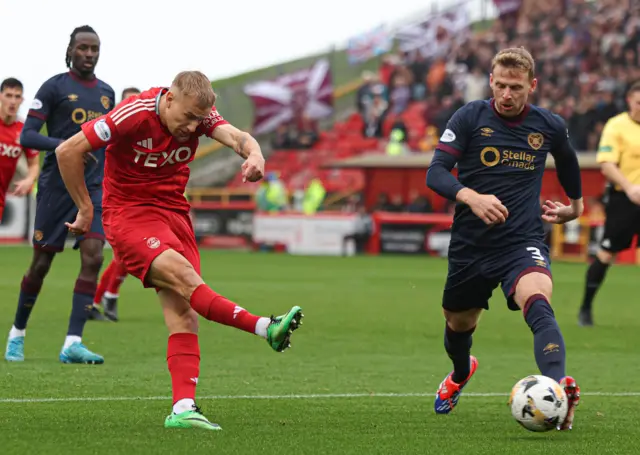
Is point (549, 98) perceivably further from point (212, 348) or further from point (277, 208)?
point (212, 348)

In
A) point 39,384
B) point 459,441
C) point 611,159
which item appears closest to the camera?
point 459,441

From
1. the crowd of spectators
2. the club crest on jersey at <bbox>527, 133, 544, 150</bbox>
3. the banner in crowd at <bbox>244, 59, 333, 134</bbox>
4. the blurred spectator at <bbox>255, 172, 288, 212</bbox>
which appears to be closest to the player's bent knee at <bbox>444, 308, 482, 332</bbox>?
the club crest on jersey at <bbox>527, 133, 544, 150</bbox>

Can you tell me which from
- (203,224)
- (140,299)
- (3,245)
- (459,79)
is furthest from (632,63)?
(140,299)

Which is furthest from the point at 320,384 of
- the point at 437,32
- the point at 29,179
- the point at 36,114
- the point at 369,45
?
the point at 369,45

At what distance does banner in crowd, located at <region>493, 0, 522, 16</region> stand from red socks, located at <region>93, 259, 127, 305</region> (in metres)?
26.3

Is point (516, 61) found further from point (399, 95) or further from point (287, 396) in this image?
point (399, 95)

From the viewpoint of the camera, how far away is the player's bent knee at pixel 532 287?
19.8 ft

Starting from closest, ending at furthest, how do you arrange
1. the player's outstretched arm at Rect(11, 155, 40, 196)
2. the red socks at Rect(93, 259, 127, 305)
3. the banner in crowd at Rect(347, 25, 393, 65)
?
the player's outstretched arm at Rect(11, 155, 40, 196) → the red socks at Rect(93, 259, 127, 305) → the banner in crowd at Rect(347, 25, 393, 65)

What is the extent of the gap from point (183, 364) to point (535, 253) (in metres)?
1.92

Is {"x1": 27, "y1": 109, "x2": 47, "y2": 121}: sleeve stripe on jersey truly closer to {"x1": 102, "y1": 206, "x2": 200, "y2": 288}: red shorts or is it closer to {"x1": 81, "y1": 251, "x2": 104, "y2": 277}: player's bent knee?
{"x1": 81, "y1": 251, "x2": 104, "y2": 277}: player's bent knee

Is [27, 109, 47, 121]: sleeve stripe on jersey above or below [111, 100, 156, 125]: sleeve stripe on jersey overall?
below

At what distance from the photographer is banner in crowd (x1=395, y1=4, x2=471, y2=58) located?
39125mm

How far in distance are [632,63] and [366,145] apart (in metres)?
9.68

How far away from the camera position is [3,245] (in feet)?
102
